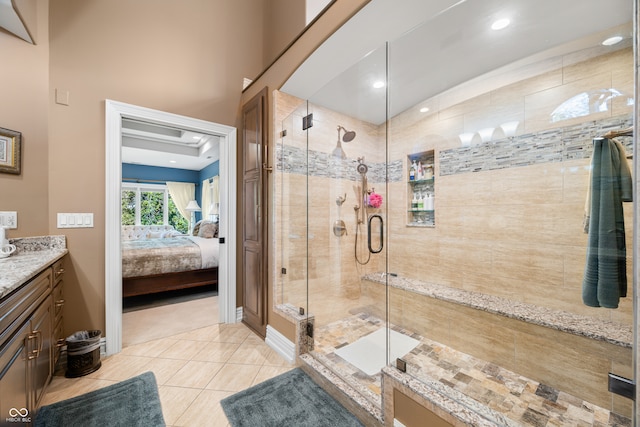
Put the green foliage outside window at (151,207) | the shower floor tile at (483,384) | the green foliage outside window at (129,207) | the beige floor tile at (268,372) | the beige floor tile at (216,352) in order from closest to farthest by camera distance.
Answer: the shower floor tile at (483,384) < the beige floor tile at (268,372) < the beige floor tile at (216,352) < the green foliage outside window at (129,207) < the green foliage outside window at (151,207)

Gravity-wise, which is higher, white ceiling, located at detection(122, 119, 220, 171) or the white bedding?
white ceiling, located at detection(122, 119, 220, 171)

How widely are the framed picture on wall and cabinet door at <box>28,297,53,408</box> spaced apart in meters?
1.02

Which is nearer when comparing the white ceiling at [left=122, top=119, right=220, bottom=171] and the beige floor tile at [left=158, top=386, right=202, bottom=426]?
the beige floor tile at [left=158, top=386, right=202, bottom=426]

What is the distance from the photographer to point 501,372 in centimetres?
184

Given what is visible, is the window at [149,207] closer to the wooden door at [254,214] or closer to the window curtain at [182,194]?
the window curtain at [182,194]

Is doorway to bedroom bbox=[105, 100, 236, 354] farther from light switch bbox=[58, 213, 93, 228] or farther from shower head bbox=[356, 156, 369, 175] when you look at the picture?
shower head bbox=[356, 156, 369, 175]

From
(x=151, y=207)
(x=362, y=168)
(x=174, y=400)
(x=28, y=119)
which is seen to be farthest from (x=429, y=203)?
(x=151, y=207)

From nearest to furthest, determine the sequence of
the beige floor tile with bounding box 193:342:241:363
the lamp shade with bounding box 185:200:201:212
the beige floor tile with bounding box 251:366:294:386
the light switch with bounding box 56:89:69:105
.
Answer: the beige floor tile with bounding box 251:366:294:386 < the light switch with bounding box 56:89:69:105 < the beige floor tile with bounding box 193:342:241:363 < the lamp shade with bounding box 185:200:201:212

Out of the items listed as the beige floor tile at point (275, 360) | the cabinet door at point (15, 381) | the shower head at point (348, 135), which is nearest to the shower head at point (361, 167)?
the shower head at point (348, 135)

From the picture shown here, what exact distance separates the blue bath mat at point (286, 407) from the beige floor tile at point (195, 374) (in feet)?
1.02

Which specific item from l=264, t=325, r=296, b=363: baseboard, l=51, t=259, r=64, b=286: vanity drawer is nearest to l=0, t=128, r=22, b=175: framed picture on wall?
l=51, t=259, r=64, b=286: vanity drawer

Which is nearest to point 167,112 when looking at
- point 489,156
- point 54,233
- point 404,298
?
point 54,233

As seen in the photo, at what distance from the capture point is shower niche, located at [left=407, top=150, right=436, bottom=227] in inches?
110

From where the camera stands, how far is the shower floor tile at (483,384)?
139cm
